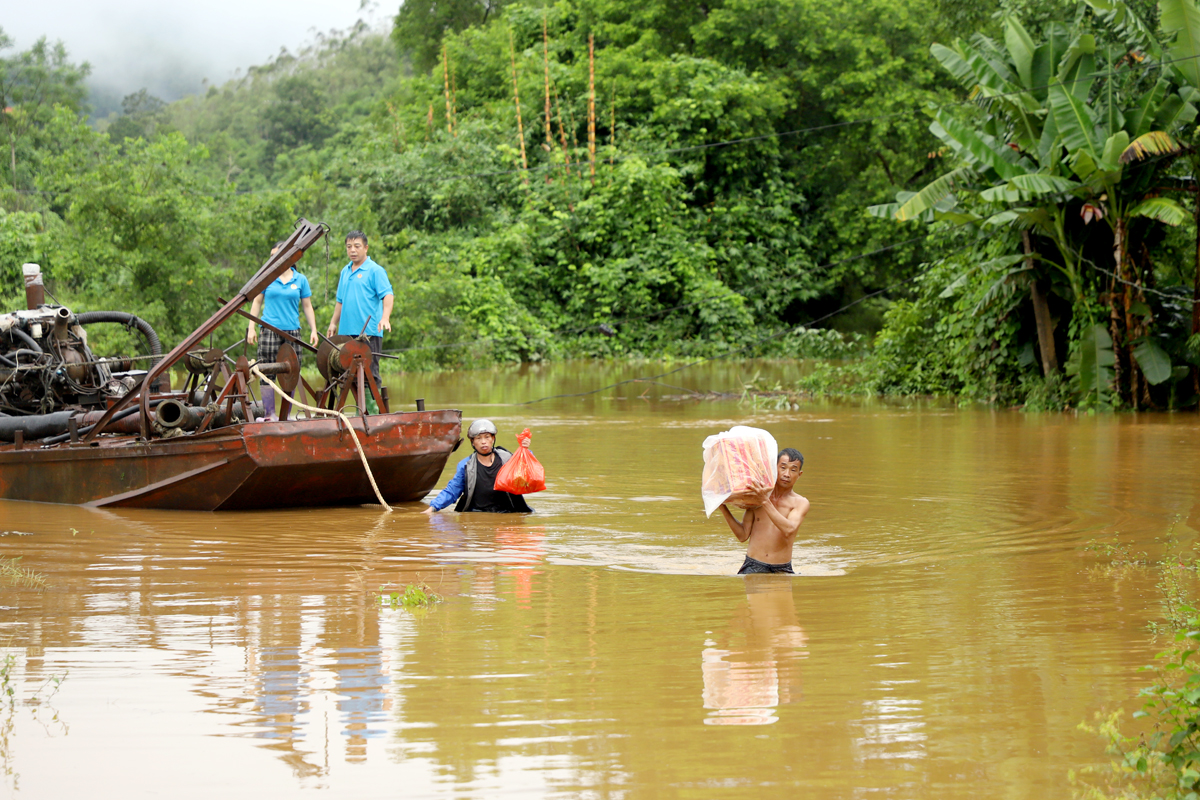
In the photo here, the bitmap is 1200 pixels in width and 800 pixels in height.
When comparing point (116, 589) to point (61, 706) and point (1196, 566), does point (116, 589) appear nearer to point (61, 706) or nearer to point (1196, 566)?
point (61, 706)

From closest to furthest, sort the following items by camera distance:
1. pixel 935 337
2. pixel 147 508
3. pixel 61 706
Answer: pixel 61 706, pixel 147 508, pixel 935 337

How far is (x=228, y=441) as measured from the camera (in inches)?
378

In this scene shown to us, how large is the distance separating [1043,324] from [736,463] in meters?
13.7

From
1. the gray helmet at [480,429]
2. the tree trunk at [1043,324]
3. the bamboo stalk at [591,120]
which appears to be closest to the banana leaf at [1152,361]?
the tree trunk at [1043,324]

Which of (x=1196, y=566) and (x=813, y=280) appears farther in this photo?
(x=813, y=280)

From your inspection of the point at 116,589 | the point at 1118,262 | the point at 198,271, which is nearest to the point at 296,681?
the point at 116,589

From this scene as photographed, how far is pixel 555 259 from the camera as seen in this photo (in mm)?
36750

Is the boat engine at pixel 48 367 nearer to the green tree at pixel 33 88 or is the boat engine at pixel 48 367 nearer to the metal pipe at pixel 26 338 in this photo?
the metal pipe at pixel 26 338

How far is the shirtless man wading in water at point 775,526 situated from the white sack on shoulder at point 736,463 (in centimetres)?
25

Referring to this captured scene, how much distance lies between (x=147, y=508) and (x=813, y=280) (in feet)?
103

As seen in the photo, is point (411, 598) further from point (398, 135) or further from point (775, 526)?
point (398, 135)

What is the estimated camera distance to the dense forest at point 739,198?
18094 mm

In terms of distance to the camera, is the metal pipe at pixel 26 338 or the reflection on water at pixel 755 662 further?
the metal pipe at pixel 26 338

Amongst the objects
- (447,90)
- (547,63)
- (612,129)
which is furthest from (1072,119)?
(447,90)
